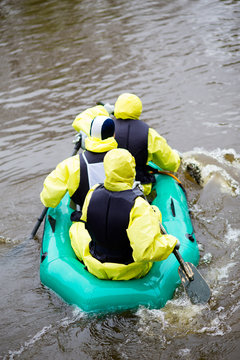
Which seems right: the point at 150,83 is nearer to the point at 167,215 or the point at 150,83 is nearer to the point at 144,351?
the point at 167,215

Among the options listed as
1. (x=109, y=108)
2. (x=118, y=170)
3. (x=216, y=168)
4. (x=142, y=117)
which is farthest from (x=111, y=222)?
(x=142, y=117)

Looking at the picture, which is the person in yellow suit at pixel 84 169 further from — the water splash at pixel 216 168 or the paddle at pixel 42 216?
the water splash at pixel 216 168

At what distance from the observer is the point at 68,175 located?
429 centimetres

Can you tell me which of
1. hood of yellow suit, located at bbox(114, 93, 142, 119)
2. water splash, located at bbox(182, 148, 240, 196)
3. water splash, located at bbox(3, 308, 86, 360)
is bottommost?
water splash, located at bbox(182, 148, 240, 196)

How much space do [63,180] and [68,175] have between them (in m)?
0.07

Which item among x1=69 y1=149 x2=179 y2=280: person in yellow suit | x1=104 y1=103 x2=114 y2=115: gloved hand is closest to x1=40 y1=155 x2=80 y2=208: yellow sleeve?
x1=69 y1=149 x2=179 y2=280: person in yellow suit

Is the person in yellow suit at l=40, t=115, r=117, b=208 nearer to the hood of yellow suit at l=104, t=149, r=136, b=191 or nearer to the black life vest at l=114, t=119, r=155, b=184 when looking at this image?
the black life vest at l=114, t=119, r=155, b=184

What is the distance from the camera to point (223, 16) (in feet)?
38.6

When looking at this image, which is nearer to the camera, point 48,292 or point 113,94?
point 48,292

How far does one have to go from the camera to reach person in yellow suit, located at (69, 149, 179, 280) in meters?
3.44

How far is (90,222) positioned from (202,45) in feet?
25.8

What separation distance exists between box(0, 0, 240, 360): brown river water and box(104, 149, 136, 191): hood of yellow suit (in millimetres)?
1165

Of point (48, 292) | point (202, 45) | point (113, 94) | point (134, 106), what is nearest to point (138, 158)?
point (134, 106)

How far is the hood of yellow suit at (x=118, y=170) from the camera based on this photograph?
3434mm
